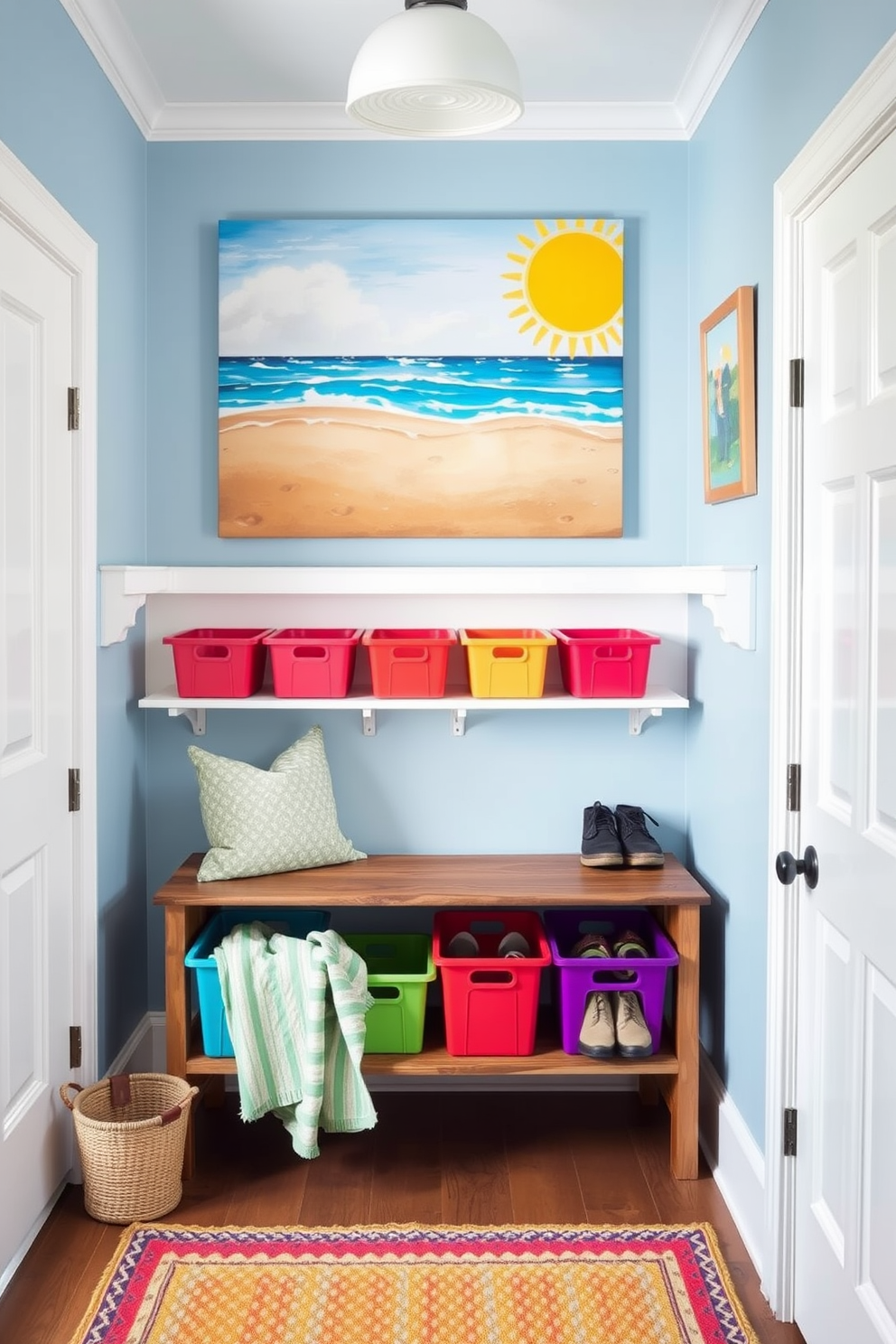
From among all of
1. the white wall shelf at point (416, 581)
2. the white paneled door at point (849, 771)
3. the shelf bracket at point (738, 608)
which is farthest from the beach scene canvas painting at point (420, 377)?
the white paneled door at point (849, 771)

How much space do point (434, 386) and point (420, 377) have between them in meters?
0.04

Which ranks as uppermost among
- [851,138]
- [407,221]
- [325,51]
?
[325,51]

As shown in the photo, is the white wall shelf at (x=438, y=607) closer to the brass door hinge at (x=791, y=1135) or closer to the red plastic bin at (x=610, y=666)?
the red plastic bin at (x=610, y=666)

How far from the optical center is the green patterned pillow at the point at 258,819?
2826 mm

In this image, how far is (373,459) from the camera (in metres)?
3.06

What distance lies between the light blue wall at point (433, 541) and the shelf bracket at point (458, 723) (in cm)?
2

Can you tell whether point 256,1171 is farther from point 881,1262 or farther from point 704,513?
point 704,513

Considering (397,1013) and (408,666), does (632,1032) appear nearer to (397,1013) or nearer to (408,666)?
(397,1013)

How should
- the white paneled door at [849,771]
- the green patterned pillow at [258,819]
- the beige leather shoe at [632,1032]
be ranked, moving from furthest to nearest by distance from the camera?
the green patterned pillow at [258,819] → the beige leather shoe at [632,1032] → the white paneled door at [849,771]

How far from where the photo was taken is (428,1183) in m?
2.64

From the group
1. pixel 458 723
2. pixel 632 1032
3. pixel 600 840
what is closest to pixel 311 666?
pixel 458 723

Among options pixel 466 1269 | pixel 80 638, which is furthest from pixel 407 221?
pixel 466 1269

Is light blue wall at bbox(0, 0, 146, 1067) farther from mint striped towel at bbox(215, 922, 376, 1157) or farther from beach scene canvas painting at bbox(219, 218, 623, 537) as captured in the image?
mint striped towel at bbox(215, 922, 376, 1157)

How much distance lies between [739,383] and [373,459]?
3.34 ft
